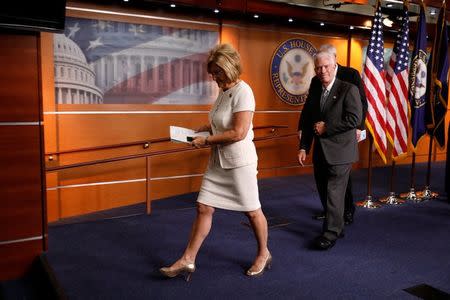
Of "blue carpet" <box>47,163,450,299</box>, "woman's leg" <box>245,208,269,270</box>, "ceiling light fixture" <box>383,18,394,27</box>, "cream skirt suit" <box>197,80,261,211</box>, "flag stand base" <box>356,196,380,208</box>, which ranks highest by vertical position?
"ceiling light fixture" <box>383,18,394,27</box>

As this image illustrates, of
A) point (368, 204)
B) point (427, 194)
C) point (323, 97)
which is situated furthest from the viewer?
point (427, 194)

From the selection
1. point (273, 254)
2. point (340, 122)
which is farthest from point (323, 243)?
point (340, 122)

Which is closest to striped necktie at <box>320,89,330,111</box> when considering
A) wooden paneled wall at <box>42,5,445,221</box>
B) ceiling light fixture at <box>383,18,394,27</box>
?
wooden paneled wall at <box>42,5,445,221</box>

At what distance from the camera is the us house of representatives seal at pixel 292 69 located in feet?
22.4

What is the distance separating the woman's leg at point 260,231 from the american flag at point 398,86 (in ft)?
9.05

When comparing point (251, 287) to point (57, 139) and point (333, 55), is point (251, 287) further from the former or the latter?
point (57, 139)

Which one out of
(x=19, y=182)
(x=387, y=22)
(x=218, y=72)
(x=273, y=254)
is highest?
(x=387, y=22)

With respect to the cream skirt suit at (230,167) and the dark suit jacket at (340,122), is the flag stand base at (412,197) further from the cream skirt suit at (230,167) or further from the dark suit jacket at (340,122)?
the cream skirt suit at (230,167)

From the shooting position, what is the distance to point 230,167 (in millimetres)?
2896

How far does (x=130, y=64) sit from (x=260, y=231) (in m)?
3.19

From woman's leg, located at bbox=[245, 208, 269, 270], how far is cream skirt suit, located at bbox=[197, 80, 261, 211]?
65mm

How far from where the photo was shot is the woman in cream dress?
9.20 feet

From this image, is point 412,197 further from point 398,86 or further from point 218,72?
point 218,72

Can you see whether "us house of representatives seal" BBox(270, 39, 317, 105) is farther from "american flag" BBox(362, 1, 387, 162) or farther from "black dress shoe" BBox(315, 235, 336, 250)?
"black dress shoe" BBox(315, 235, 336, 250)
